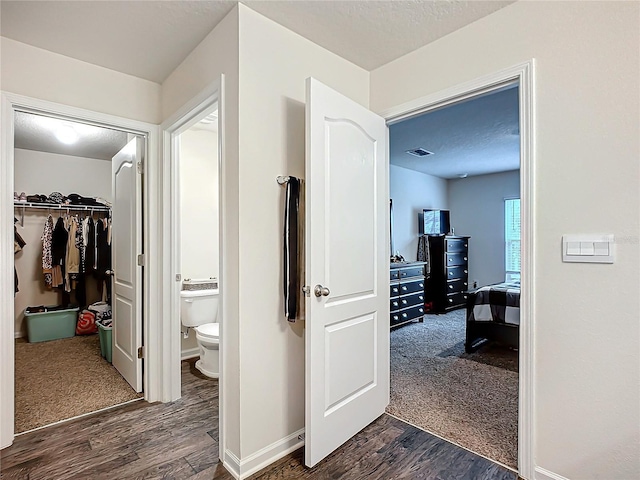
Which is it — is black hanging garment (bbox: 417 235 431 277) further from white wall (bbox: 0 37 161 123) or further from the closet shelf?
the closet shelf

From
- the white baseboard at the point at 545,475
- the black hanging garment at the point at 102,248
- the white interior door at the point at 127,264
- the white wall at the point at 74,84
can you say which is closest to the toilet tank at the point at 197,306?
the white interior door at the point at 127,264

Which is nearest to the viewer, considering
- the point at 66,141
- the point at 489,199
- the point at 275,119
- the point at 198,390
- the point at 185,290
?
the point at 275,119

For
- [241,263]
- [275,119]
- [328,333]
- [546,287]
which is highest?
[275,119]

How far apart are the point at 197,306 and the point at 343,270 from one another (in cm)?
194

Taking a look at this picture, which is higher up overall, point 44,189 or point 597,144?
point 44,189

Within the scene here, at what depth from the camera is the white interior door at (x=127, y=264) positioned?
9.01 feet

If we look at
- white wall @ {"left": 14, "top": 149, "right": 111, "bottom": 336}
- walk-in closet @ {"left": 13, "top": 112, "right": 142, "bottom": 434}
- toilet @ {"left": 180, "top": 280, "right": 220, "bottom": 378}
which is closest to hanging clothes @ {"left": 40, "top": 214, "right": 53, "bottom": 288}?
walk-in closet @ {"left": 13, "top": 112, "right": 142, "bottom": 434}

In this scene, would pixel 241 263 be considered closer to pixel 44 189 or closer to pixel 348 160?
pixel 348 160

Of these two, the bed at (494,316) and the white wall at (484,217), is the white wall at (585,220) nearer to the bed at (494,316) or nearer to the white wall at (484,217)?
the bed at (494,316)

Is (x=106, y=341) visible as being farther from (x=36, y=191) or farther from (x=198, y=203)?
(x=36, y=191)

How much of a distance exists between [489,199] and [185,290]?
18.7 feet

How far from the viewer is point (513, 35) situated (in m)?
1.80

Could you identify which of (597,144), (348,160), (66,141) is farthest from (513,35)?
(66,141)

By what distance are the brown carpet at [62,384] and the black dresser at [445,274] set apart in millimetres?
4824
